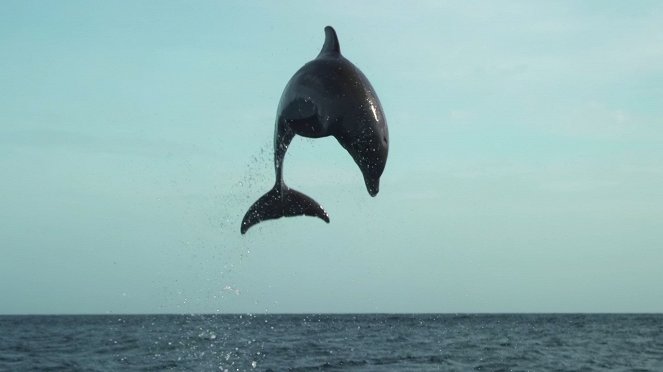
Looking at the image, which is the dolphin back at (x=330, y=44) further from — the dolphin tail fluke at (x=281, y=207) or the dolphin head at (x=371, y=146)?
the dolphin tail fluke at (x=281, y=207)

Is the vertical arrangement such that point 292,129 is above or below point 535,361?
above

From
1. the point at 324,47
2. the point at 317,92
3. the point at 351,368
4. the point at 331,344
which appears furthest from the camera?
the point at 331,344

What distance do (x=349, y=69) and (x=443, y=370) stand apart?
24.5 metres

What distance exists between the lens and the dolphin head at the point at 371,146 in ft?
32.6

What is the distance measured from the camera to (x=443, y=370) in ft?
108

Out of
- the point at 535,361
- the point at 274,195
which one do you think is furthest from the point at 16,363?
the point at 274,195

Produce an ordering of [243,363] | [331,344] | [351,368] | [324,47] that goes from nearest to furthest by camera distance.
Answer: [324,47], [351,368], [243,363], [331,344]

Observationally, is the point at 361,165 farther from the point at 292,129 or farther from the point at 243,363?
the point at 243,363

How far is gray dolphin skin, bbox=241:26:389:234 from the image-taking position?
387 inches

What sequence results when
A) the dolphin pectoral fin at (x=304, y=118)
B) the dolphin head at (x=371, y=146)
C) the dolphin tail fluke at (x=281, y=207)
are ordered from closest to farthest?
the dolphin pectoral fin at (x=304, y=118) < the dolphin head at (x=371, y=146) < the dolphin tail fluke at (x=281, y=207)

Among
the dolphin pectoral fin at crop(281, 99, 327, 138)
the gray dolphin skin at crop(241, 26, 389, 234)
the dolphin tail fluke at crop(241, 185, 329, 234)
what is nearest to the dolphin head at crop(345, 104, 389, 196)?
the gray dolphin skin at crop(241, 26, 389, 234)

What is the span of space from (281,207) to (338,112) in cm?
211

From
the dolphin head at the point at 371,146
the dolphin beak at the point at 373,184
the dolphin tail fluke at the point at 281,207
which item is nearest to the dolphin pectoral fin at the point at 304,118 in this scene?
the dolphin head at the point at 371,146

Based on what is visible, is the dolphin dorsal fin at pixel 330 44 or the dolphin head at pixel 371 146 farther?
the dolphin dorsal fin at pixel 330 44
